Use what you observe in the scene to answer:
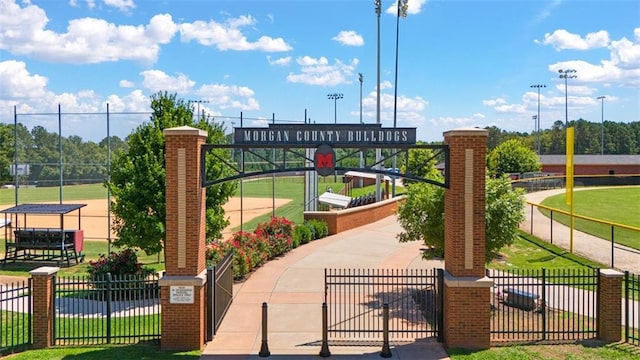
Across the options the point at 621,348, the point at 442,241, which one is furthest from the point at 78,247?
the point at 621,348

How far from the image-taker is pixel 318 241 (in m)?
24.2

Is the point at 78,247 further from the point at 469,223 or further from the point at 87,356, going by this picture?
the point at 469,223

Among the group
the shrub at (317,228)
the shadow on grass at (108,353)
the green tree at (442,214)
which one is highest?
the green tree at (442,214)

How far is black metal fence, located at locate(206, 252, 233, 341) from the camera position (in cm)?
1144

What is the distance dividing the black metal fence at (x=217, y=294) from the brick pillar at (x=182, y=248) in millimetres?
313

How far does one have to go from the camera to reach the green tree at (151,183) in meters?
15.3

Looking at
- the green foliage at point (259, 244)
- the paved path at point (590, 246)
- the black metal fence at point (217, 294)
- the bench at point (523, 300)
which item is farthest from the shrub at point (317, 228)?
the bench at point (523, 300)

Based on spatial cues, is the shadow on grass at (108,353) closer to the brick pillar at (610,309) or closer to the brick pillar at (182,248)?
the brick pillar at (182,248)

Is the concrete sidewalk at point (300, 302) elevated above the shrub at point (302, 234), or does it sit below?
below

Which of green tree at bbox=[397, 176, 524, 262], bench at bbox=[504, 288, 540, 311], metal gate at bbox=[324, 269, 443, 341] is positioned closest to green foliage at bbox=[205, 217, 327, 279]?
metal gate at bbox=[324, 269, 443, 341]

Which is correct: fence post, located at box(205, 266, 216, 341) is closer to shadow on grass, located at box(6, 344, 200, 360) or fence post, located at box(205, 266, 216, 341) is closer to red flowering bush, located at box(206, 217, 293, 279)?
shadow on grass, located at box(6, 344, 200, 360)

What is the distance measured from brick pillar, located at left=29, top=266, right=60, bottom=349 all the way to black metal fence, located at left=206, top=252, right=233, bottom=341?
3216mm

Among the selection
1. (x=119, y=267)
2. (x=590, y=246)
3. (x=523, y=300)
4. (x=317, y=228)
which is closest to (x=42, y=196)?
(x=317, y=228)

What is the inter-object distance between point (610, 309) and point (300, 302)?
731 centimetres
